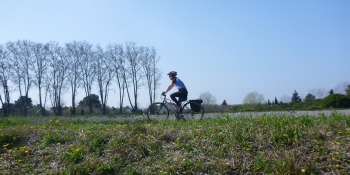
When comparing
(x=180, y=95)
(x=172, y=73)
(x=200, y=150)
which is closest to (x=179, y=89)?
(x=180, y=95)

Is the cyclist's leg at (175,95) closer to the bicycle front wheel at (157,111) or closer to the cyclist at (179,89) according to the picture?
the cyclist at (179,89)

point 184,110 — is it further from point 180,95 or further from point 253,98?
point 253,98

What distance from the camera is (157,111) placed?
11.1 metres

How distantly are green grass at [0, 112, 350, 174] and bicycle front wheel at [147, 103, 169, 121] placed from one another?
3.81 metres

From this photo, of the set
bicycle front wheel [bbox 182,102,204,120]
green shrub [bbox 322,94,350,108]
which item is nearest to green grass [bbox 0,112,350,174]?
bicycle front wheel [bbox 182,102,204,120]

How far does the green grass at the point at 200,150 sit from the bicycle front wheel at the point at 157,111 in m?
3.81

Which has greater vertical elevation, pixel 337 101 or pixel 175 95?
pixel 175 95

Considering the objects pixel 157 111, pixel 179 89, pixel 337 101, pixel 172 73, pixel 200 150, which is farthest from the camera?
pixel 337 101

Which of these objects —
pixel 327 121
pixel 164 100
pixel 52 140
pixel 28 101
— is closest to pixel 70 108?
pixel 28 101

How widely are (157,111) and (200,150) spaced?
220 inches

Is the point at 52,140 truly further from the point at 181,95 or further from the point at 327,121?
the point at 327,121

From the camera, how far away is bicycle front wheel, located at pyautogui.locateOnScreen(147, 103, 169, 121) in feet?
35.4

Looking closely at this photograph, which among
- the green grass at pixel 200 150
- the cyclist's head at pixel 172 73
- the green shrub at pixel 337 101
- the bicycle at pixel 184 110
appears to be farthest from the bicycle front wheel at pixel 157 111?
the green shrub at pixel 337 101

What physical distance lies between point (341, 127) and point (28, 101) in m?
40.2
